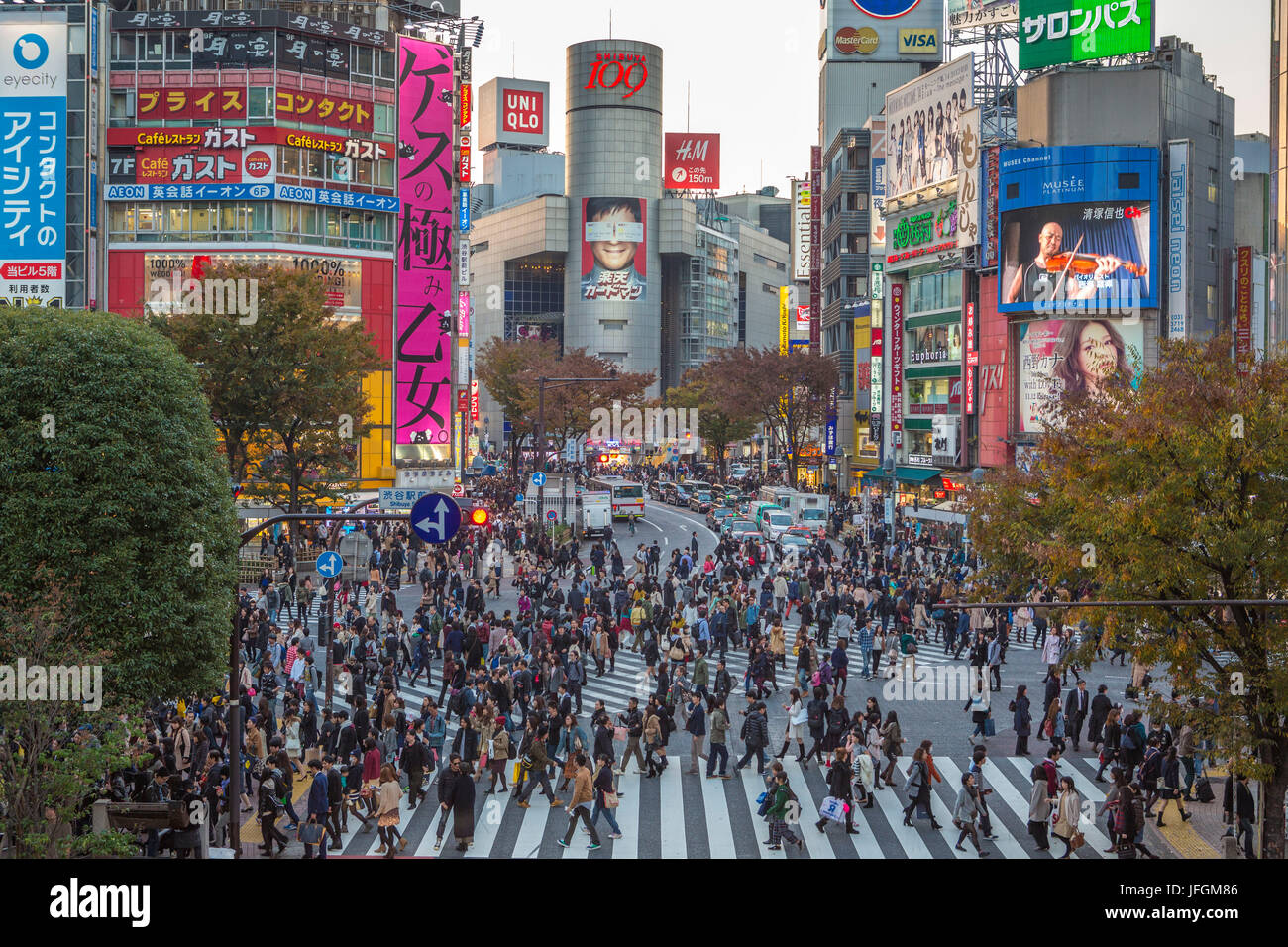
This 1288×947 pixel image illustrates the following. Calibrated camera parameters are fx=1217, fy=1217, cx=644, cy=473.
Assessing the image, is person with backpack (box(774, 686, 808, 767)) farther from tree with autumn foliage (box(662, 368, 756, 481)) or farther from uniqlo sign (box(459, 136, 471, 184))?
tree with autumn foliage (box(662, 368, 756, 481))

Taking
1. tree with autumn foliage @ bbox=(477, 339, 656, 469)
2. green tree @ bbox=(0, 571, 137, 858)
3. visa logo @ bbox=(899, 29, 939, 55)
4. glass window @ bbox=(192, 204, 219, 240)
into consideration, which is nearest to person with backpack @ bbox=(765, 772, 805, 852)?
green tree @ bbox=(0, 571, 137, 858)

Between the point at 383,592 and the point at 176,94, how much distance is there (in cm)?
3887

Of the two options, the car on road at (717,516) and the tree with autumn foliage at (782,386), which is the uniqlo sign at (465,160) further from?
the car on road at (717,516)

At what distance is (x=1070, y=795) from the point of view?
1712cm

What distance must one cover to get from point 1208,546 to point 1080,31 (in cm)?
4932

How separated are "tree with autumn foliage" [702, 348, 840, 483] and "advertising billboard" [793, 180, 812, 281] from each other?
20762 millimetres

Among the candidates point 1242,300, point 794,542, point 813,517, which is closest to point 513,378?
point 813,517

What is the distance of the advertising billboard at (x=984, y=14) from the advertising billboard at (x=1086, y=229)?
11.0 m

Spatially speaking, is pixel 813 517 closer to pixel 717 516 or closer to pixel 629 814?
pixel 717 516

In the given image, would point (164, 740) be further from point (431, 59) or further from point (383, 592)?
point (431, 59)

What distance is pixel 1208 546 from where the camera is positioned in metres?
17.8

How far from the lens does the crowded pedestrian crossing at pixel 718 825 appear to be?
17.4 meters

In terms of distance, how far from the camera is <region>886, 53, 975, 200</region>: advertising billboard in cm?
6569

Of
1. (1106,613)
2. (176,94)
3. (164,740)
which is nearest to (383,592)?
(164,740)
